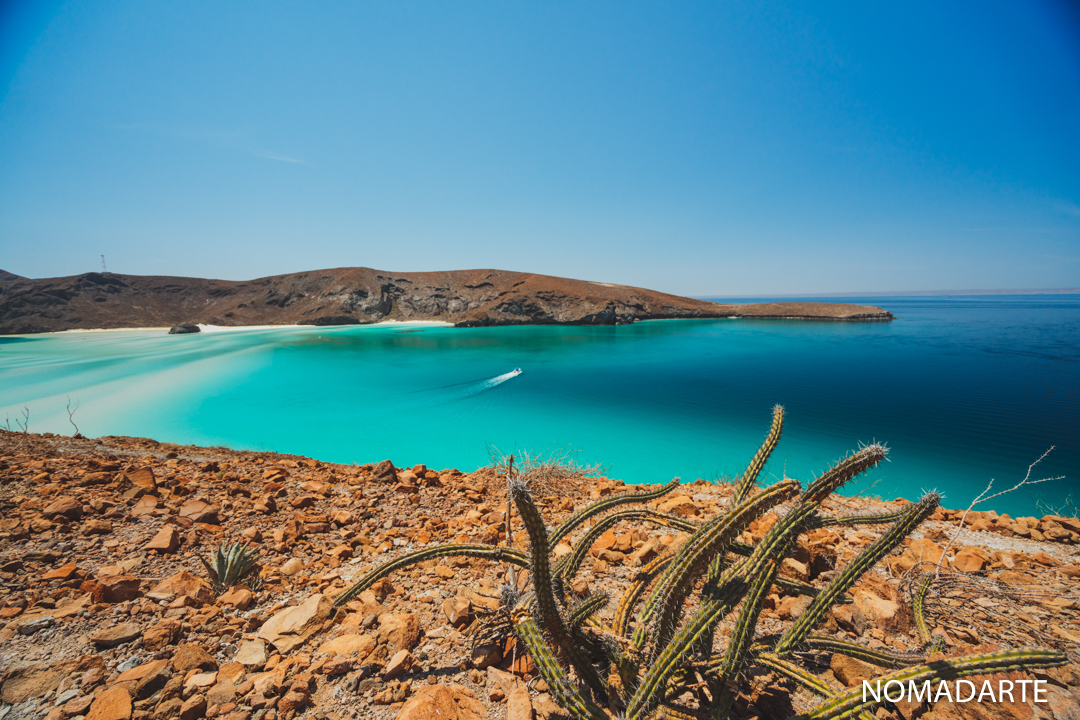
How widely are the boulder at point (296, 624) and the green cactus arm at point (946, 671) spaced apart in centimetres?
227

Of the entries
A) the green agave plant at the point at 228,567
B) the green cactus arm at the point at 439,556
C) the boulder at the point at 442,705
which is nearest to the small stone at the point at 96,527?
the green agave plant at the point at 228,567

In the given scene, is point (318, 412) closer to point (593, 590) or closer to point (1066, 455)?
point (593, 590)

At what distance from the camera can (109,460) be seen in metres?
4.34

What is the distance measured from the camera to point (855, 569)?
1.80 metres

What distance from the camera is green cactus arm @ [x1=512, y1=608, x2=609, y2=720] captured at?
151 centimetres

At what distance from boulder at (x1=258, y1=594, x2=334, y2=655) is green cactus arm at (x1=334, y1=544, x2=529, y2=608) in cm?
19

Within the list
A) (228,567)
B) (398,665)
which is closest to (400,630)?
(398,665)

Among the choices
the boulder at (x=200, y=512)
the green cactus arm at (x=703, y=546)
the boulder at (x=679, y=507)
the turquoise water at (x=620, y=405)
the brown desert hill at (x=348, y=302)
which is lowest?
the turquoise water at (x=620, y=405)

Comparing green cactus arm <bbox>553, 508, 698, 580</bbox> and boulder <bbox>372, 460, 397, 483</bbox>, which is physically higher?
green cactus arm <bbox>553, 508, 698, 580</bbox>

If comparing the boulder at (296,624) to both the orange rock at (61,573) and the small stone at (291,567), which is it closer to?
the small stone at (291,567)

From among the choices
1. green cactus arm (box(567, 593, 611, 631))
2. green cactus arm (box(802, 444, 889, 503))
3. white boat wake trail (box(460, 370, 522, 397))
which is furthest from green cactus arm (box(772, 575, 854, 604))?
white boat wake trail (box(460, 370, 522, 397))

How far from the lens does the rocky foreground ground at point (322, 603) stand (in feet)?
5.81

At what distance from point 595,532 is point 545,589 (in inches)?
25.4

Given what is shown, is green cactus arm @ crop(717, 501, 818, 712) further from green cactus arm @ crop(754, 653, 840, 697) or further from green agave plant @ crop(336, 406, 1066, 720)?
green cactus arm @ crop(754, 653, 840, 697)
